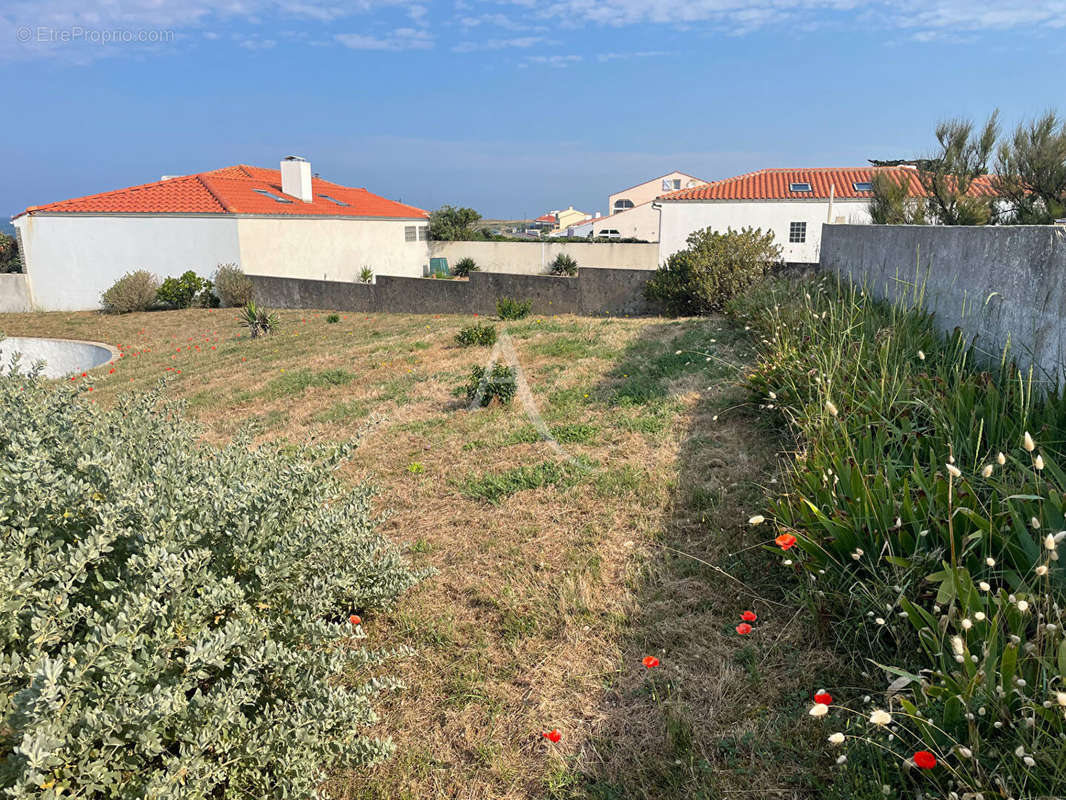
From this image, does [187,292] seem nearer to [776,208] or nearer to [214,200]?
[214,200]

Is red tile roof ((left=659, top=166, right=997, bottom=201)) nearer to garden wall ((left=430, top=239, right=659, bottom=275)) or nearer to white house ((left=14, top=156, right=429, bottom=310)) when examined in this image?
garden wall ((left=430, top=239, right=659, bottom=275))

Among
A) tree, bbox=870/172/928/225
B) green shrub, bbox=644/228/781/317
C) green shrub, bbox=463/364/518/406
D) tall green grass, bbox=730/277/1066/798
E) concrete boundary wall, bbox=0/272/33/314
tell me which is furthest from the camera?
concrete boundary wall, bbox=0/272/33/314

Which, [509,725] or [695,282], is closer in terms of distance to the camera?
[509,725]

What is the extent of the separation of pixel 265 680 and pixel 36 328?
19964mm

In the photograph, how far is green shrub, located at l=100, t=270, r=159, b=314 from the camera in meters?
19.4

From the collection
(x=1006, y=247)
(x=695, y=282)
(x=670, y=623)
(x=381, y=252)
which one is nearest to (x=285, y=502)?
(x=670, y=623)

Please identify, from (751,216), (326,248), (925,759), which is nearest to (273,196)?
(326,248)

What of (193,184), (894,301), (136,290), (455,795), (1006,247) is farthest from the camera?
(193,184)

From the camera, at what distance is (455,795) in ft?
7.41

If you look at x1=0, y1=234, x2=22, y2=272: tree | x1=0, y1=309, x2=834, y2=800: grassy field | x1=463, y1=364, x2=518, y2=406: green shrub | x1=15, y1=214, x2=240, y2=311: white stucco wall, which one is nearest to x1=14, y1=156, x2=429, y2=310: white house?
x1=15, y1=214, x2=240, y2=311: white stucco wall

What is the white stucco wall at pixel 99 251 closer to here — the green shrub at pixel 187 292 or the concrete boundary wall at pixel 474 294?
the green shrub at pixel 187 292

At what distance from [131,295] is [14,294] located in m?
6.29

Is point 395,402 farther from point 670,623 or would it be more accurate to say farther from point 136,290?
point 136,290

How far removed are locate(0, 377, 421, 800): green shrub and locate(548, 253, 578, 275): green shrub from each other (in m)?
28.9
